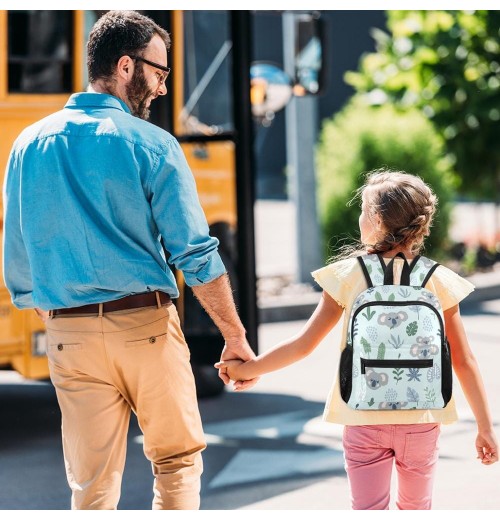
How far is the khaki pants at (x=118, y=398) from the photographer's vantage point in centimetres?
317

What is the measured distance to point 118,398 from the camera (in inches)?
129

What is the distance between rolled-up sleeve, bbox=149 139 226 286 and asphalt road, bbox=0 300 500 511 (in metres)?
1.83

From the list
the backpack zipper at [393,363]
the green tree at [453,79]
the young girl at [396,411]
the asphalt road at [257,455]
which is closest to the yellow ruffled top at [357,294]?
the young girl at [396,411]

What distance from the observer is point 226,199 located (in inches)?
292

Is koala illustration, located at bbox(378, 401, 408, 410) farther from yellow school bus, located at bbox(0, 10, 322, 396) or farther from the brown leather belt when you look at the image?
yellow school bus, located at bbox(0, 10, 322, 396)

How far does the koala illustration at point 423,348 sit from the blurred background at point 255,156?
84cm

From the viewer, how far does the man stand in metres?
3.11

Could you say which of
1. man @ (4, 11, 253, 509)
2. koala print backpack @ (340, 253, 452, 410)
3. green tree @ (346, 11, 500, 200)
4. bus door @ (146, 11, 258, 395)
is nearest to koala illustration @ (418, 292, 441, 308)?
koala print backpack @ (340, 253, 452, 410)

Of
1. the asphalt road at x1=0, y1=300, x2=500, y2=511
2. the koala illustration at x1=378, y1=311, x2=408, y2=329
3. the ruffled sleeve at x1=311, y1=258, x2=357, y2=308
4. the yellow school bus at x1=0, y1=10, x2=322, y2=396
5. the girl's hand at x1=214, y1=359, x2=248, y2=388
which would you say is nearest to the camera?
the koala illustration at x1=378, y1=311, x2=408, y2=329

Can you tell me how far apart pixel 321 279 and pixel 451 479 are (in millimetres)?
2269

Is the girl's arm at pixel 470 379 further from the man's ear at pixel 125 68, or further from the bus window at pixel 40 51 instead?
the bus window at pixel 40 51

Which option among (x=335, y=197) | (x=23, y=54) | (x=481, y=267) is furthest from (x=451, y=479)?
(x=481, y=267)

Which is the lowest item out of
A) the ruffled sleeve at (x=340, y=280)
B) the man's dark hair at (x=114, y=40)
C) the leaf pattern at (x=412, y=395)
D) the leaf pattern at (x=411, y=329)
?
the leaf pattern at (x=412, y=395)
